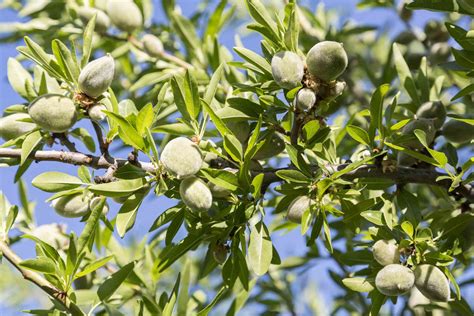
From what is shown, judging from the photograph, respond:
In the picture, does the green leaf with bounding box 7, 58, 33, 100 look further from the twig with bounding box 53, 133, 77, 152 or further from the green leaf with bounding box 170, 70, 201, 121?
the green leaf with bounding box 170, 70, 201, 121

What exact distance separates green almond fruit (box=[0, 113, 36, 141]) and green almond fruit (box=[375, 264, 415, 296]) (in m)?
0.82

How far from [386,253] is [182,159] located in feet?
1.54

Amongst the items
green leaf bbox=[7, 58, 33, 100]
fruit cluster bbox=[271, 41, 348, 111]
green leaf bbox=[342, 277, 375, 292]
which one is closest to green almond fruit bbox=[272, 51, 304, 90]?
fruit cluster bbox=[271, 41, 348, 111]

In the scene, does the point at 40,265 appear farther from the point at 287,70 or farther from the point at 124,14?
the point at 124,14

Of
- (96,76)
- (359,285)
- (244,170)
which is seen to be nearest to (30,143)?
(96,76)

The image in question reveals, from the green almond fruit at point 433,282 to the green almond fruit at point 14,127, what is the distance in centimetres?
89

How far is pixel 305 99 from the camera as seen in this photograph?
1.25 meters

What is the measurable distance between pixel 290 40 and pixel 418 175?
416 millimetres

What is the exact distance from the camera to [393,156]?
1.45 m

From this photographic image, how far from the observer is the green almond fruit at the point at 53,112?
127cm

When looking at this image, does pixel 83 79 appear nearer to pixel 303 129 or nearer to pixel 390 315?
pixel 303 129

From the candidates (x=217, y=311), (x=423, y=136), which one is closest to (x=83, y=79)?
(x=423, y=136)

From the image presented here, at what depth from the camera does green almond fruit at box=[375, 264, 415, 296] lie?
124cm

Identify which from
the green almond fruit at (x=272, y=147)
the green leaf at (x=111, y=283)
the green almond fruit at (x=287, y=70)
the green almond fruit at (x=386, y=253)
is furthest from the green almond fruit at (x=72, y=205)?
the green almond fruit at (x=386, y=253)
